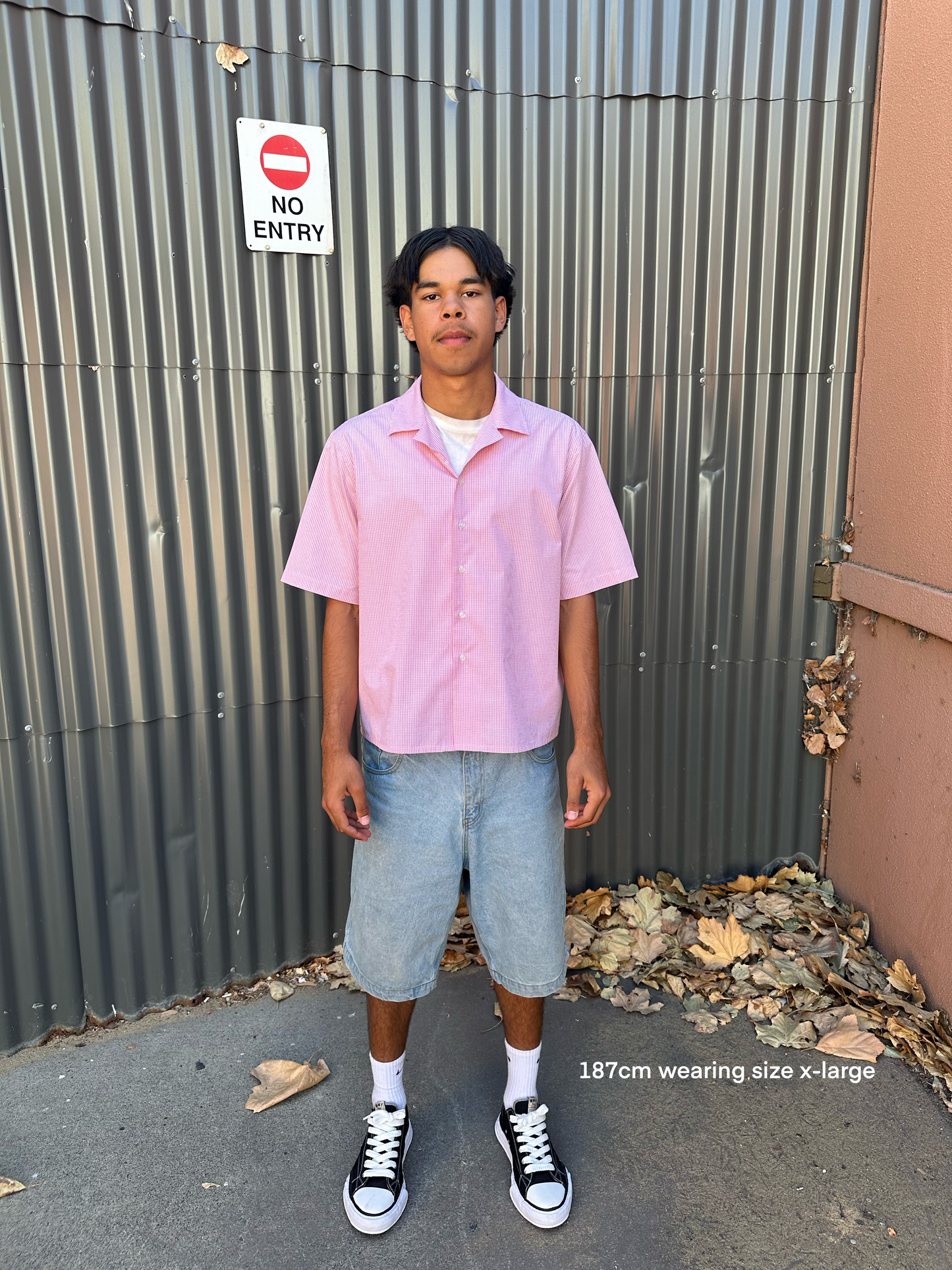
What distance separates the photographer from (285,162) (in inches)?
111

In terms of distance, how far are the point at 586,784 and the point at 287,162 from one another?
2089mm

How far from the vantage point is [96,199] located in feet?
8.71

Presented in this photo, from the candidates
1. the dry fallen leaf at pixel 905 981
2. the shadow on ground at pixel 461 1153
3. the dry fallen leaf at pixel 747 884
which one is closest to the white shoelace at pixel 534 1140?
the shadow on ground at pixel 461 1153

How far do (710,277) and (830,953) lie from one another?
247 cm

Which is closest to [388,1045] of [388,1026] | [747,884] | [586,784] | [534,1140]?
[388,1026]

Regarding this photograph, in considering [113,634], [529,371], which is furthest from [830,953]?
[113,634]

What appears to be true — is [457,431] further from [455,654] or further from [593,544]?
[455,654]

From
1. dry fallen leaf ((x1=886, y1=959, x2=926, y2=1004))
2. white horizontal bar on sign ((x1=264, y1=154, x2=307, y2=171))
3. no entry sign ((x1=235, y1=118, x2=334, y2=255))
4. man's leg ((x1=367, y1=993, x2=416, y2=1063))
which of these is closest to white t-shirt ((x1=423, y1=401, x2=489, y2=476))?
no entry sign ((x1=235, y1=118, x2=334, y2=255))

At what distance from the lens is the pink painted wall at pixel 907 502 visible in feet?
9.56

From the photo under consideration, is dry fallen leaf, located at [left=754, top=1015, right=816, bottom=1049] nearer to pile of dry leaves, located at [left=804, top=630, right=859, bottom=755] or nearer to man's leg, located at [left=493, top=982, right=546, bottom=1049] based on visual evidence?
man's leg, located at [left=493, top=982, right=546, bottom=1049]

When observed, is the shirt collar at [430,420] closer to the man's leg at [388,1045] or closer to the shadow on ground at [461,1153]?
the man's leg at [388,1045]

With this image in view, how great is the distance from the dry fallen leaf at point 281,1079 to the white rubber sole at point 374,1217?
462mm

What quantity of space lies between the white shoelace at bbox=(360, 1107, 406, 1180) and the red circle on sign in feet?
8.98

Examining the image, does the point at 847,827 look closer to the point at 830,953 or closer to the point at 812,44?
the point at 830,953
